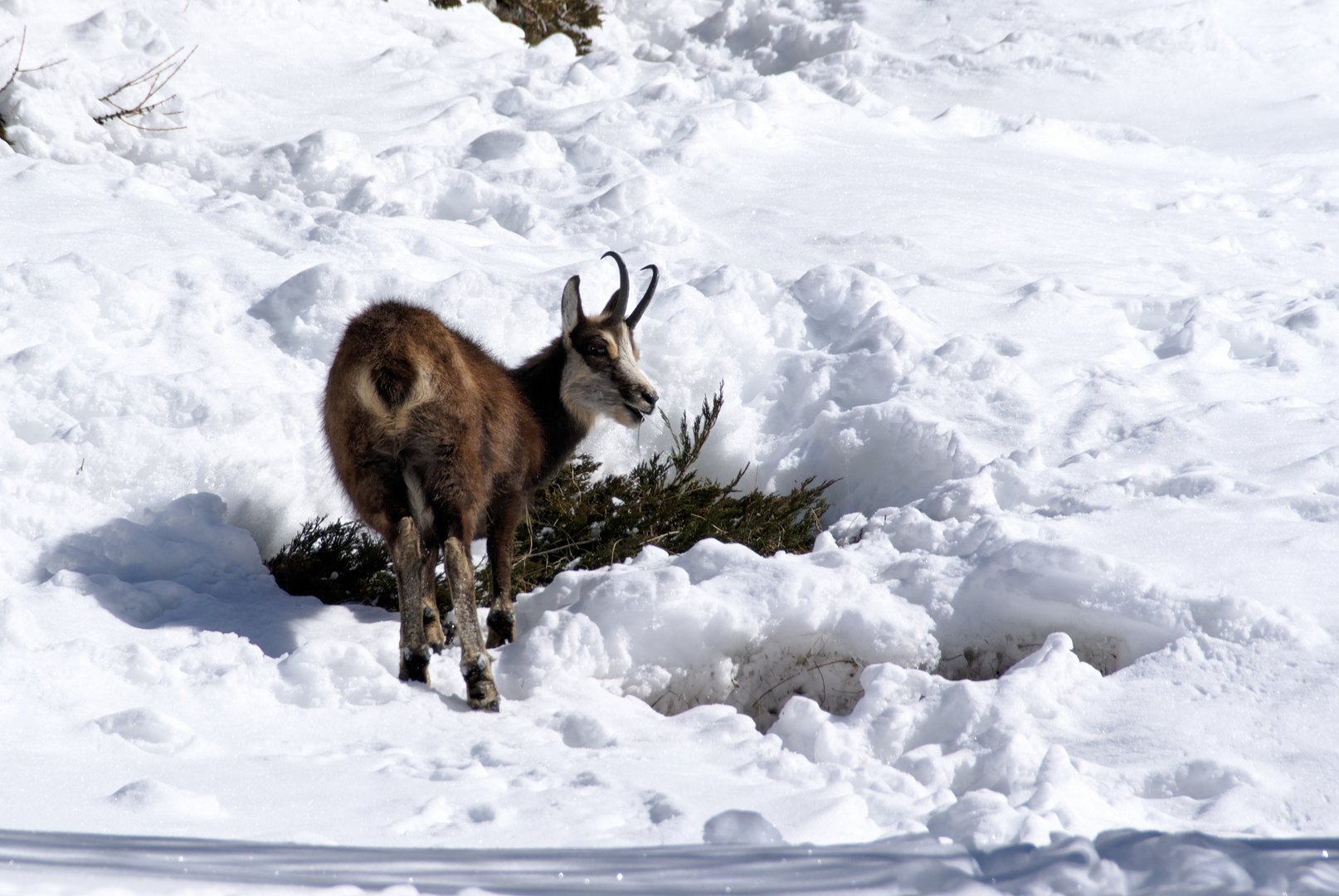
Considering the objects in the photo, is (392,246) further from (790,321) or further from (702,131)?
(702,131)

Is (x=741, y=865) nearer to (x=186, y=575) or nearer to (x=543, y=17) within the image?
(x=186, y=575)

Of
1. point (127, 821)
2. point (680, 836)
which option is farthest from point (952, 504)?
point (127, 821)

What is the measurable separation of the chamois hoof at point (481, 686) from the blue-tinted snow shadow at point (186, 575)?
0.86m

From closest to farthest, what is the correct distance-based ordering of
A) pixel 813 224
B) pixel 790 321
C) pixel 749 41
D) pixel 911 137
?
pixel 790 321, pixel 813 224, pixel 911 137, pixel 749 41

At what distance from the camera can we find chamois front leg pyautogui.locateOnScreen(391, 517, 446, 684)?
3.98 meters

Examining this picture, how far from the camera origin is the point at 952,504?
5078mm

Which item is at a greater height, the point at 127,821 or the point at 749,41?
the point at 749,41

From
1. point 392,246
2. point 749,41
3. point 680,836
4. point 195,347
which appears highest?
point 749,41

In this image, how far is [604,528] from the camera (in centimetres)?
552

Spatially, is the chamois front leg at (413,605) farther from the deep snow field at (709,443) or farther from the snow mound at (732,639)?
the snow mound at (732,639)

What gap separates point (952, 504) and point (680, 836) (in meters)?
2.80

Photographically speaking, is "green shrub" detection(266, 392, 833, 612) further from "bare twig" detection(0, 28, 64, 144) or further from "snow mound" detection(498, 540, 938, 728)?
"bare twig" detection(0, 28, 64, 144)

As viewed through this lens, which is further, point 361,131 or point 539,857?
point 361,131

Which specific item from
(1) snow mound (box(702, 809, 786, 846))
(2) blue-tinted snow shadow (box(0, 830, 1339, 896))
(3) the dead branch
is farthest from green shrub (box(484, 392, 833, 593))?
(3) the dead branch
